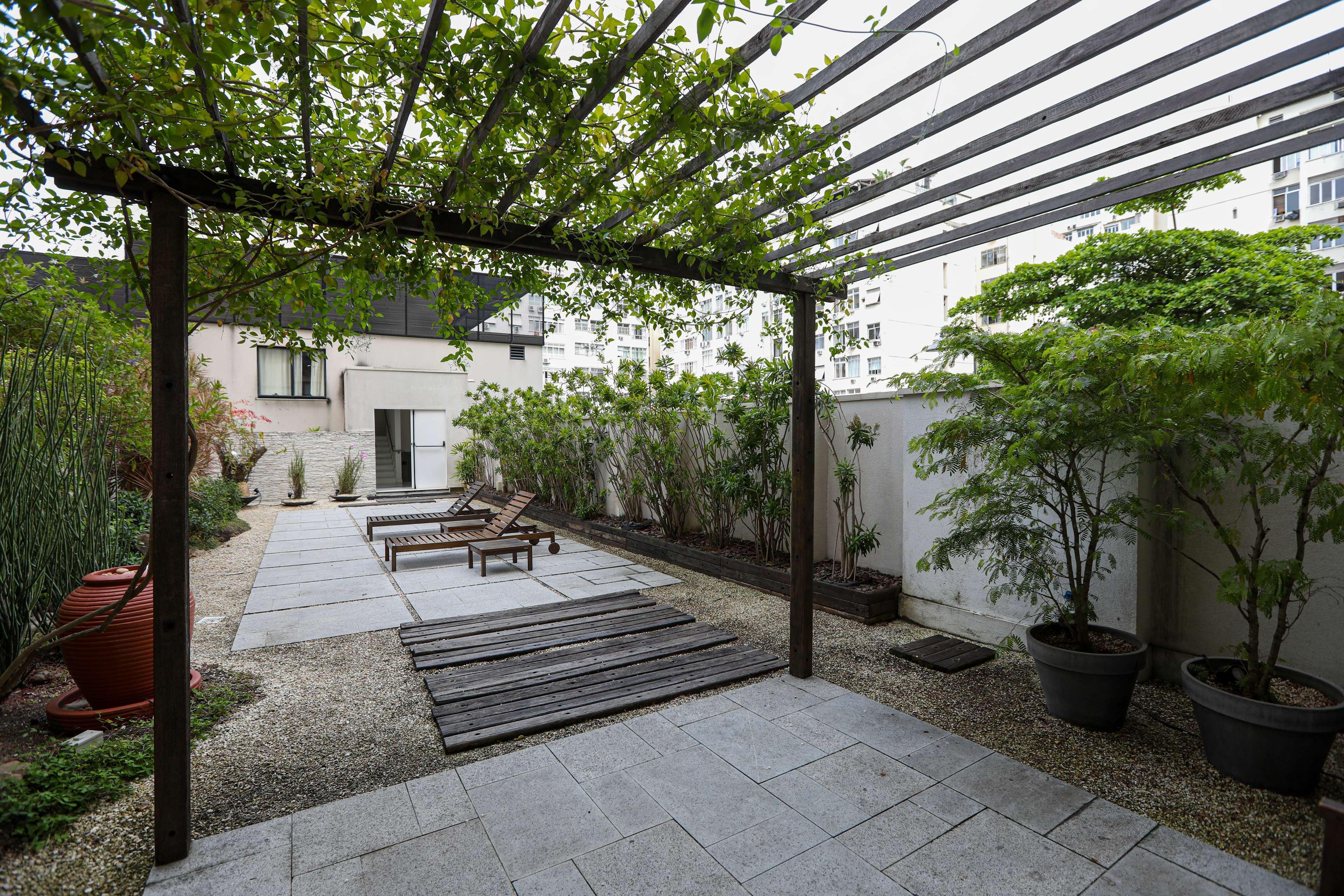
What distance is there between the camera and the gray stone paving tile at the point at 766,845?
1.99 meters

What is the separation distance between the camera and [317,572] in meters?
6.31

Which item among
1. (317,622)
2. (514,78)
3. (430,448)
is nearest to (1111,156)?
(514,78)

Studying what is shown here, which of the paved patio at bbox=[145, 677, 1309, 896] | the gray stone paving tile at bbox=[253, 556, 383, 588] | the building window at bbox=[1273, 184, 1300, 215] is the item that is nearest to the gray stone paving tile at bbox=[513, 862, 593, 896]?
the paved patio at bbox=[145, 677, 1309, 896]

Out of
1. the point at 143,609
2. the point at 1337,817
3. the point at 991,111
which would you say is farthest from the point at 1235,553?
the point at 143,609

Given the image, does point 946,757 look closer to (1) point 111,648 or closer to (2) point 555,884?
(2) point 555,884

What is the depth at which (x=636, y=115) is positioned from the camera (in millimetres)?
2326

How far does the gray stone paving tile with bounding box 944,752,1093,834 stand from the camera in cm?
224

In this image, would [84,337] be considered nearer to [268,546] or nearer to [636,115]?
[636,115]

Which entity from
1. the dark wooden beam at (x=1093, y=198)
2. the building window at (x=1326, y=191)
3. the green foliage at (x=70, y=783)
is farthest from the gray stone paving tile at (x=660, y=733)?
the building window at (x=1326, y=191)

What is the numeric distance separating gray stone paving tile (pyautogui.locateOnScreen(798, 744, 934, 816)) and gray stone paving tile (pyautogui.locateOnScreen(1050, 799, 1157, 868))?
48cm

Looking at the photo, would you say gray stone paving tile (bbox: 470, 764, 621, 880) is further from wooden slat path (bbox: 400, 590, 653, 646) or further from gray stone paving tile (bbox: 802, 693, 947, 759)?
wooden slat path (bbox: 400, 590, 653, 646)

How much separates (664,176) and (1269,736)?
326 cm

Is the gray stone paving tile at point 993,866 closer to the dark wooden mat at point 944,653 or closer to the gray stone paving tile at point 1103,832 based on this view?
the gray stone paving tile at point 1103,832

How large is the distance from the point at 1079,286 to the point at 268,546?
1463 centimetres
